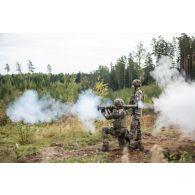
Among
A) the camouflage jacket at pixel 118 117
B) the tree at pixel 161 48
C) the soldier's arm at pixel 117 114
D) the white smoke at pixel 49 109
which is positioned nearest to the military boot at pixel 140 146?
the camouflage jacket at pixel 118 117

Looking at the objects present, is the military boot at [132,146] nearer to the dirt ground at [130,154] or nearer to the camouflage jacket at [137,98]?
the dirt ground at [130,154]

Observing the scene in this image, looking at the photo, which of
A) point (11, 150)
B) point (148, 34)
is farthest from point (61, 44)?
point (11, 150)

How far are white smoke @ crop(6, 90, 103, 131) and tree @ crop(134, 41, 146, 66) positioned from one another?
1.41m

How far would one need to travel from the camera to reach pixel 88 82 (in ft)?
38.1

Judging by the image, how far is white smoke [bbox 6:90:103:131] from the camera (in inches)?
456

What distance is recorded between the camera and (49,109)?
12.1 meters

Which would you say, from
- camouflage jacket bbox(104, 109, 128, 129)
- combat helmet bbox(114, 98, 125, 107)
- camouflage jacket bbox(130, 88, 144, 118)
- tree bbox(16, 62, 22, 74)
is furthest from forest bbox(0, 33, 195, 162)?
camouflage jacket bbox(104, 109, 128, 129)

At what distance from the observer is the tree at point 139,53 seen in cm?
1105

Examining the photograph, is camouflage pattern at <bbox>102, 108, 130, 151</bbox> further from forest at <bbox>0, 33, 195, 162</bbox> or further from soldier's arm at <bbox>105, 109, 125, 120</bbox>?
forest at <bbox>0, 33, 195, 162</bbox>

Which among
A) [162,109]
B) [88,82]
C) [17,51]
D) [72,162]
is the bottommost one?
[72,162]

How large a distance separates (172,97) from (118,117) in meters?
2.12

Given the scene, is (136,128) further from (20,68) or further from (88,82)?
(20,68)

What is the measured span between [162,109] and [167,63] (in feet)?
4.23

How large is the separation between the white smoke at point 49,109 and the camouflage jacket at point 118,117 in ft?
4.36
